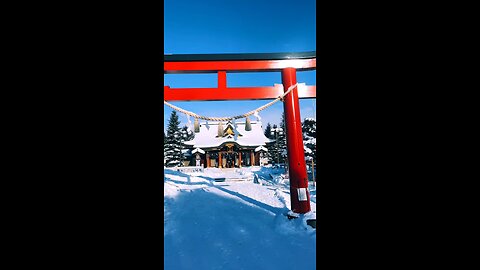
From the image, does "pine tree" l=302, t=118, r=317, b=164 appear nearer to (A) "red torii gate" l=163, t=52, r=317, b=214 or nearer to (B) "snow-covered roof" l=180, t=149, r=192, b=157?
(B) "snow-covered roof" l=180, t=149, r=192, b=157

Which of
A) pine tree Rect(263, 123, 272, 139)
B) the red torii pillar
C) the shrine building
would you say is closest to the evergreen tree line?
the shrine building

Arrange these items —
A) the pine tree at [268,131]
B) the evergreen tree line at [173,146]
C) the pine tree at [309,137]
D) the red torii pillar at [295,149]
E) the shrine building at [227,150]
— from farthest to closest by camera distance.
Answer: the pine tree at [268,131] → the evergreen tree line at [173,146] → the shrine building at [227,150] → the pine tree at [309,137] → the red torii pillar at [295,149]

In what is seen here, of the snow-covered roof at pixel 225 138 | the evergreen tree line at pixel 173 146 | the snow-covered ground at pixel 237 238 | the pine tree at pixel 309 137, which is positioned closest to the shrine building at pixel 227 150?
the snow-covered roof at pixel 225 138

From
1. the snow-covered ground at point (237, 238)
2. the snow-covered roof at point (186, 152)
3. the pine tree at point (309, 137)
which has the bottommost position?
the snow-covered ground at point (237, 238)

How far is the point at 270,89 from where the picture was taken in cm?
385

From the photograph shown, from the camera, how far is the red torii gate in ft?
11.7

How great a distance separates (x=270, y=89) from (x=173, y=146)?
45.7ft

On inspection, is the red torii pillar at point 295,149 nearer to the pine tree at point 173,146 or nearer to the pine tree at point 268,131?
the pine tree at point 173,146

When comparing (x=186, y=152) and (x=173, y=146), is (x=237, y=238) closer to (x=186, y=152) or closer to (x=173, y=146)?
(x=186, y=152)

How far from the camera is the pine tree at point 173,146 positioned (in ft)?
52.4

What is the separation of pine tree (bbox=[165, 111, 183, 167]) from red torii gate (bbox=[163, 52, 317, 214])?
42.8ft

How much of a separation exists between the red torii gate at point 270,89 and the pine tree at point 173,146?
1304cm

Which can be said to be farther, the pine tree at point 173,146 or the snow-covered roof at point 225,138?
the pine tree at point 173,146
